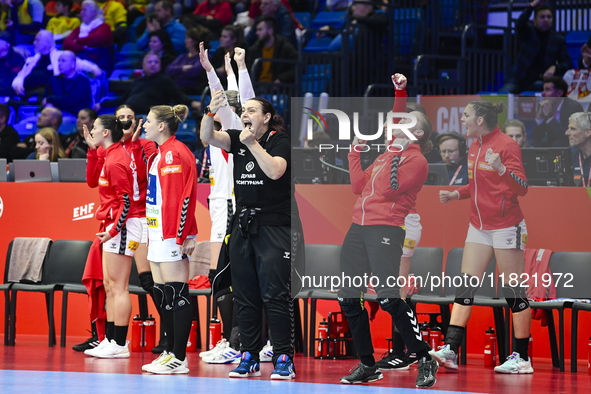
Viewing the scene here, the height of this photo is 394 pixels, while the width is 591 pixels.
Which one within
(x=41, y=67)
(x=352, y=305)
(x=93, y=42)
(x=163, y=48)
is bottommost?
(x=352, y=305)

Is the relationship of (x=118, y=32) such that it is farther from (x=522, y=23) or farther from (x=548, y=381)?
(x=548, y=381)

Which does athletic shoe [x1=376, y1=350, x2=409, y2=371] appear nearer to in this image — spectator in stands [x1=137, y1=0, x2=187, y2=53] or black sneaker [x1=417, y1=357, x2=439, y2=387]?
black sneaker [x1=417, y1=357, x2=439, y2=387]

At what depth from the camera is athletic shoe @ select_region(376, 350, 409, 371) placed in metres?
5.89

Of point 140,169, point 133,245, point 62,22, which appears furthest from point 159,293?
point 62,22

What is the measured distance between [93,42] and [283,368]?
26.9 feet

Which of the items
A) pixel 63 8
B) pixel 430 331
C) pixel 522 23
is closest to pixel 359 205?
pixel 430 331

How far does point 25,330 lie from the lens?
782 centimetres

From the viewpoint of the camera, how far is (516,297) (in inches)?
213

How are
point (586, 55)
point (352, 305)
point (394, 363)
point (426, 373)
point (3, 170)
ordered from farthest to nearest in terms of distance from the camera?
point (586, 55)
point (3, 170)
point (394, 363)
point (352, 305)
point (426, 373)

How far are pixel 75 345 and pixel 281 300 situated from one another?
2.46 m

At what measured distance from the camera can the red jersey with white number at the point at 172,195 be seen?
17.7 feet

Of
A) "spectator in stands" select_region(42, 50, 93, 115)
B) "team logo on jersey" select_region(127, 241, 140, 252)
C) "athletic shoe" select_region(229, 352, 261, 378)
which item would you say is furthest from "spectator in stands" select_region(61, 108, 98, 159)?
"athletic shoe" select_region(229, 352, 261, 378)

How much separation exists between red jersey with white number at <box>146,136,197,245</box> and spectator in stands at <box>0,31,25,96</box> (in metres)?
7.72

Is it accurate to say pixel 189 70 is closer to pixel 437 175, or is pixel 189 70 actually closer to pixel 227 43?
pixel 227 43
